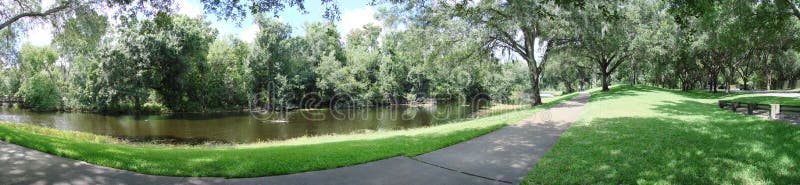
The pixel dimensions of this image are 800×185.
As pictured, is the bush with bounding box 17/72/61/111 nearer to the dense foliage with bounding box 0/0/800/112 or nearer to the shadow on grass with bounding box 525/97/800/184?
the dense foliage with bounding box 0/0/800/112

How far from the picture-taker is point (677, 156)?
7.05 metres

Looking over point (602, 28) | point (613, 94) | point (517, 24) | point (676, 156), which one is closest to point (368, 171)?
point (676, 156)

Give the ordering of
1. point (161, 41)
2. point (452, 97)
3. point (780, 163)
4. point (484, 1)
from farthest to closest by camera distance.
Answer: point (452, 97)
point (161, 41)
point (484, 1)
point (780, 163)

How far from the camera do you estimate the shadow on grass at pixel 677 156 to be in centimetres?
576

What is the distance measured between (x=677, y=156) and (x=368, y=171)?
227 inches

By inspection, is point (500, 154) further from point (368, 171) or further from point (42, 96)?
point (42, 96)

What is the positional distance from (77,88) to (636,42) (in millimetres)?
56210

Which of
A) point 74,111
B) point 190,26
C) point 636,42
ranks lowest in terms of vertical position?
point 74,111

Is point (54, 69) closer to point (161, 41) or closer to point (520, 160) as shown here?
point (161, 41)

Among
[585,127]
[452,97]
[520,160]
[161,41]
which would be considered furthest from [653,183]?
[452,97]

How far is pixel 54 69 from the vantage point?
68.4 meters

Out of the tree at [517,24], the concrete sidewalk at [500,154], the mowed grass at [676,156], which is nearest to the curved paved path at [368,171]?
the concrete sidewalk at [500,154]

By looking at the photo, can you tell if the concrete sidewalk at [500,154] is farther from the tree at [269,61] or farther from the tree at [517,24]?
the tree at [269,61]

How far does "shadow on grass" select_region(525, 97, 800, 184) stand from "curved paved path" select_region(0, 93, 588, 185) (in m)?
0.58
